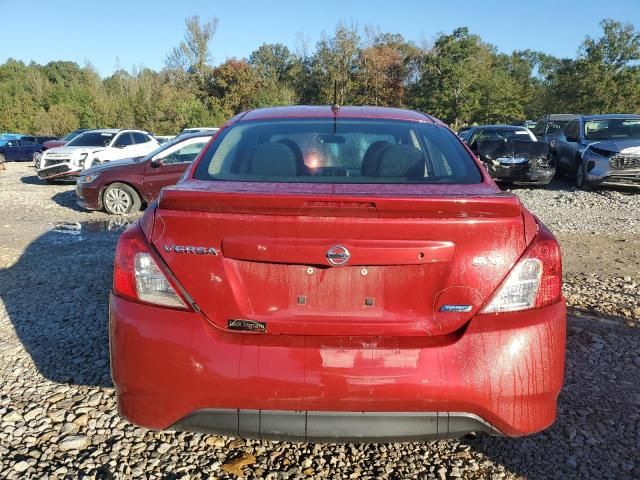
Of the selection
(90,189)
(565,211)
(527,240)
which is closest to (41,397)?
(527,240)

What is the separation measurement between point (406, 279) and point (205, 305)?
74 centimetres

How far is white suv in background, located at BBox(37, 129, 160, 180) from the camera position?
1428cm

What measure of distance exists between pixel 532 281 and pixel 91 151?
15.0 m

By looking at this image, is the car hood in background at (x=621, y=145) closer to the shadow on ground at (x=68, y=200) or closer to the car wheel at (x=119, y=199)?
the car wheel at (x=119, y=199)

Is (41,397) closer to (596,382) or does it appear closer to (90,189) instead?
(596,382)

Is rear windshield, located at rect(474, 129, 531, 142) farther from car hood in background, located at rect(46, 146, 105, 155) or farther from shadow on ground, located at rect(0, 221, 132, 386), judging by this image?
car hood in background, located at rect(46, 146, 105, 155)

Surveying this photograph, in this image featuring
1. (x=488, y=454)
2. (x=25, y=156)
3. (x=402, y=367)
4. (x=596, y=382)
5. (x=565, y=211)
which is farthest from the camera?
(x=25, y=156)

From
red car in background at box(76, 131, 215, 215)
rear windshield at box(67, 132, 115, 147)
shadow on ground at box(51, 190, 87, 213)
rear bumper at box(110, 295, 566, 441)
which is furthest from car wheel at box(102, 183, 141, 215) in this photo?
rear bumper at box(110, 295, 566, 441)

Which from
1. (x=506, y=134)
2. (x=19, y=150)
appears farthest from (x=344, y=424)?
(x=19, y=150)

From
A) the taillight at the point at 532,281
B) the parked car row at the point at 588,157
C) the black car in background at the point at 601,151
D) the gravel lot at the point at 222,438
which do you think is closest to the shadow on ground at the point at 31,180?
the gravel lot at the point at 222,438

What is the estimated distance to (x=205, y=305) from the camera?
1.96 m

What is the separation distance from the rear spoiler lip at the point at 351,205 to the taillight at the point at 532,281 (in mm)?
172

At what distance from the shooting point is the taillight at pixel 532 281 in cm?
195

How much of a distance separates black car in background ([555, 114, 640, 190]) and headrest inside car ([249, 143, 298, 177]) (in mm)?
9962
